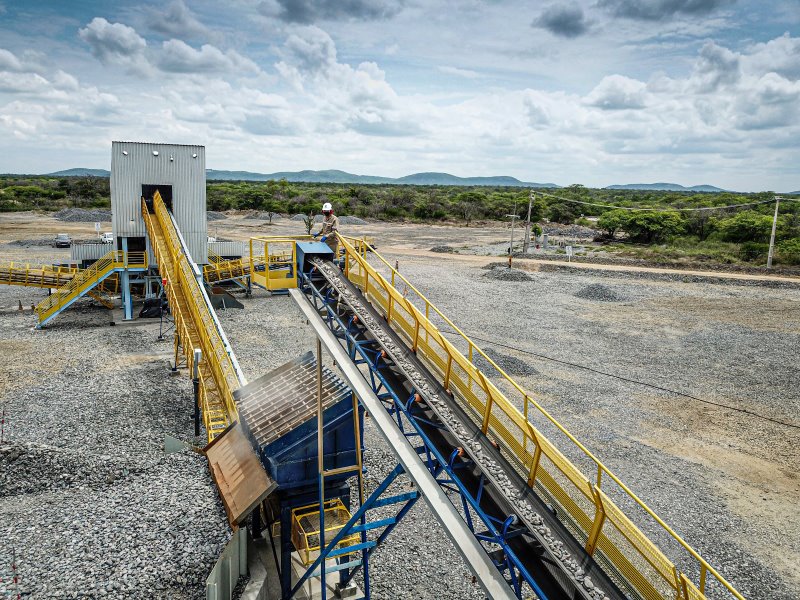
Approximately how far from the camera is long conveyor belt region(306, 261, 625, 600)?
6062 millimetres

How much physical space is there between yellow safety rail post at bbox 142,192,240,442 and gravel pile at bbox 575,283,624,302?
24.6m

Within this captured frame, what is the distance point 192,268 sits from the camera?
20.2 m

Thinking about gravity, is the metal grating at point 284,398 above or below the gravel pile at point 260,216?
below

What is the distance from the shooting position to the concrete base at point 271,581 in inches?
383

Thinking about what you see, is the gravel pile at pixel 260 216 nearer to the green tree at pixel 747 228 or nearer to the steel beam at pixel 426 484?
the green tree at pixel 747 228

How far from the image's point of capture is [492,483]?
6820 mm

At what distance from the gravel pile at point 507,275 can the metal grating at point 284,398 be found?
29315 millimetres

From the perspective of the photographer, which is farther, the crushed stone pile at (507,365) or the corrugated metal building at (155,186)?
the corrugated metal building at (155,186)

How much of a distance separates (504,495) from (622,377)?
1658 cm

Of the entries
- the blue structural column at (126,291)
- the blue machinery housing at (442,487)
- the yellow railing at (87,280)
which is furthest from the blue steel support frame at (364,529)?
the yellow railing at (87,280)

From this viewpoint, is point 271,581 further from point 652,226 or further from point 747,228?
point 652,226

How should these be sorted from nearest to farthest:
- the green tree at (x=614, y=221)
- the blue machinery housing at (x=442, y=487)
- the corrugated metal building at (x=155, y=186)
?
the blue machinery housing at (x=442, y=487), the corrugated metal building at (x=155, y=186), the green tree at (x=614, y=221)

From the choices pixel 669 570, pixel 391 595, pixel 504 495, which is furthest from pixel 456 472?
pixel 391 595

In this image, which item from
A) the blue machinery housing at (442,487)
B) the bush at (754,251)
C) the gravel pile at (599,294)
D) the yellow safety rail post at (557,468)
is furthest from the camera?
the bush at (754,251)
